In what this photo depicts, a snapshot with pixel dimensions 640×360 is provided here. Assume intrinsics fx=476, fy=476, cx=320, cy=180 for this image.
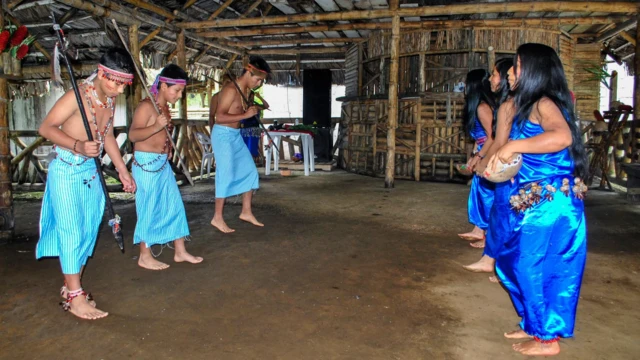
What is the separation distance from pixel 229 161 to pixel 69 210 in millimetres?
2189

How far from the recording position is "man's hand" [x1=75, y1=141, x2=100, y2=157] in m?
2.67

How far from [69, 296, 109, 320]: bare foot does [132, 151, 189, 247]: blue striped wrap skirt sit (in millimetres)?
823

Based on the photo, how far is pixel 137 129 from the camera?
3.57m

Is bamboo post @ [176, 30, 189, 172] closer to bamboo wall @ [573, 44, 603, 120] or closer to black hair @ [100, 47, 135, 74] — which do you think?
black hair @ [100, 47, 135, 74]

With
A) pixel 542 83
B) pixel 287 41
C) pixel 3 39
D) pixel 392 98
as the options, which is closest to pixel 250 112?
pixel 3 39

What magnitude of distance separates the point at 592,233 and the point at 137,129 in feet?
15.7

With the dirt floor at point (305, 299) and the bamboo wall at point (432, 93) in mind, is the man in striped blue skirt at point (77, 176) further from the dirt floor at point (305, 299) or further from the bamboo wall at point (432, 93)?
the bamboo wall at point (432, 93)

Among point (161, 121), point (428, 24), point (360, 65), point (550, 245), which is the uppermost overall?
point (428, 24)

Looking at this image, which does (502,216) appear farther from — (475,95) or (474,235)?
(474,235)

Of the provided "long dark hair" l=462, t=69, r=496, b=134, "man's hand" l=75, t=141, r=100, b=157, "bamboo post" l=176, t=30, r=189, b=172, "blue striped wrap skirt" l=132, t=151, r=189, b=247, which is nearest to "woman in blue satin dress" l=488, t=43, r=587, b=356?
"long dark hair" l=462, t=69, r=496, b=134

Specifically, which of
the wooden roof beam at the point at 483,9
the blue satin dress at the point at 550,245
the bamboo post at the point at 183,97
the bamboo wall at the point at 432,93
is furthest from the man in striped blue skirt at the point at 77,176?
the bamboo wall at the point at 432,93

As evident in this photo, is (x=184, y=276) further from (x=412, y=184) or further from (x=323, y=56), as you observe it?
(x=323, y=56)

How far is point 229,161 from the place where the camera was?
4898 millimetres

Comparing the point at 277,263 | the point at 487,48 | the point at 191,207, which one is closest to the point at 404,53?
the point at 487,48
